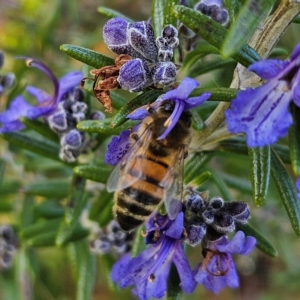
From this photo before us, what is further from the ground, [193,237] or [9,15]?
[193,237]

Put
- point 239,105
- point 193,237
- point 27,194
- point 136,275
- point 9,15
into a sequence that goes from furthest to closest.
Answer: point 9,15 < point 27,194 < point 136,275 < point 193,237 < point 239,105

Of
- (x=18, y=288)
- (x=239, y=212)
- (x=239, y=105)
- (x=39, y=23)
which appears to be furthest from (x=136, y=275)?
(x=39, y=23)

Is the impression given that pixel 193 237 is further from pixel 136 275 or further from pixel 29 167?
pixel 29 167

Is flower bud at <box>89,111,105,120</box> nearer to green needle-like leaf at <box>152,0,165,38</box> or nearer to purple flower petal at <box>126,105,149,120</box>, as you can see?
green needle-like leaf at <box>152,0,165,38</box>

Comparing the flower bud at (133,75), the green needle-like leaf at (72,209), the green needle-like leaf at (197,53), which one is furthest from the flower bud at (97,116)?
the flower bud at (133,75)


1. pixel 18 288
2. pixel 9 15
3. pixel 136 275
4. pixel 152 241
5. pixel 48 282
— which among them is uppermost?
pixel 152 241

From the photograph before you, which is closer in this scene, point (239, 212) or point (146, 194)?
point (146, 194)

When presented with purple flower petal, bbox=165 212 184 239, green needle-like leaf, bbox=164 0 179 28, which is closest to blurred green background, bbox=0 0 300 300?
green needle-like leaf, bbox=164 0 179 28

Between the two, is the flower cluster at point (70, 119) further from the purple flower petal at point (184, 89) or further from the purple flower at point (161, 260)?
the purple flower petal at point (184, 89)
